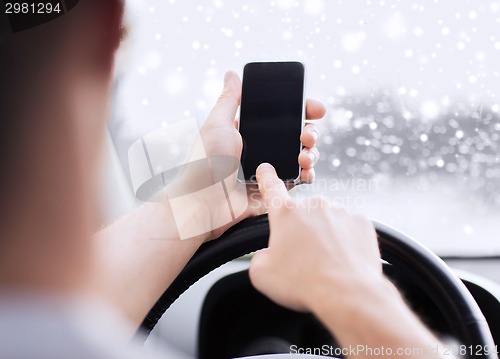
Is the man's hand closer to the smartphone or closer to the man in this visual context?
the smartphone

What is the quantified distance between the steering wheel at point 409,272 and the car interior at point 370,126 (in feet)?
1.14

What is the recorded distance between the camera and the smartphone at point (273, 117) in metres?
0.74

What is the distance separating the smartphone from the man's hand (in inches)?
1.6

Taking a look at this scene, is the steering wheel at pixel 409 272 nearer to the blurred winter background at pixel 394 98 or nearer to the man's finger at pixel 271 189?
the man's finger at pixel 271 189

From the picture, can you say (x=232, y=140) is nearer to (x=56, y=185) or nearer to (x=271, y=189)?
(x=271, y=189)

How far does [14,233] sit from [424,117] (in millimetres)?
884

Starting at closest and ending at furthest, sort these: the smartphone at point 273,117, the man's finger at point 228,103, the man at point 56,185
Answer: the man at point 56,185
the smartphone at point 273,117
the man's finger at point 228,103

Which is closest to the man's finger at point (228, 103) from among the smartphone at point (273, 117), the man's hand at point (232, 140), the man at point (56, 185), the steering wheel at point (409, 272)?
the man's hand at point (232, 140)

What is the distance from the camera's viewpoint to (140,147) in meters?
1.11

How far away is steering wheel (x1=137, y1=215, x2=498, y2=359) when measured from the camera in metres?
0.54

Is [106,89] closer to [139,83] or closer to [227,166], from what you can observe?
[227,166]

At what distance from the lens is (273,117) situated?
2.48 ft

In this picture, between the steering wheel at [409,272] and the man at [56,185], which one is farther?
the steering wheel at [409,272]

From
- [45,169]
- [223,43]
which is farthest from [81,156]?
[223,43]
